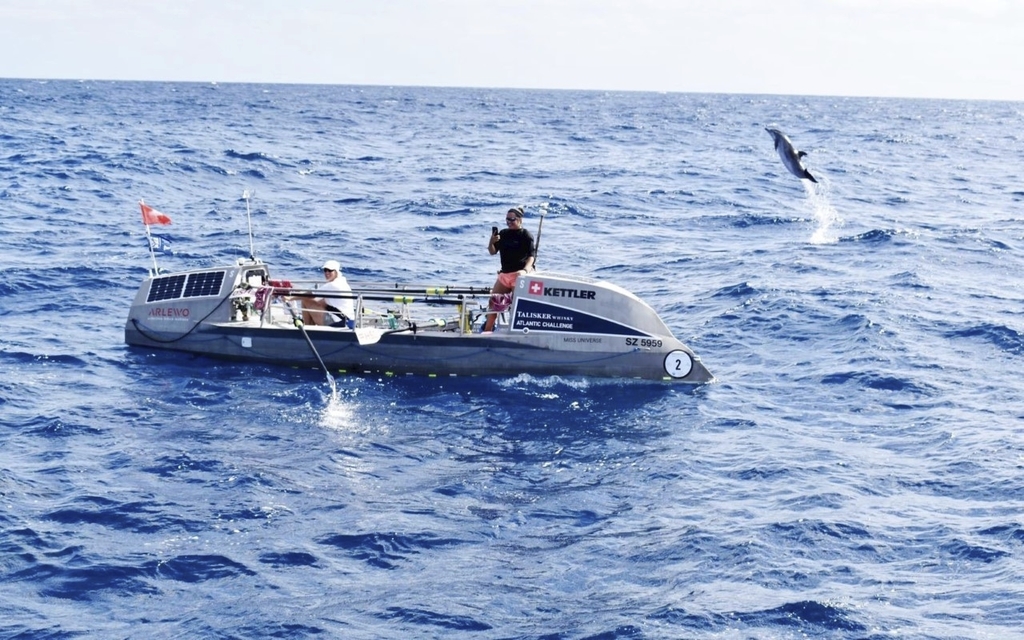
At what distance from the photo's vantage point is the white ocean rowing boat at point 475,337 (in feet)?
59.4

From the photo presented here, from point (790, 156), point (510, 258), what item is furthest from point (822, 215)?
point (510, 258)

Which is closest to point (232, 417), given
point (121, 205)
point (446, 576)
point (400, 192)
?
point (446, 576)

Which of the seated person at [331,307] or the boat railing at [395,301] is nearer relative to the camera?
the boat railing at [395,301]

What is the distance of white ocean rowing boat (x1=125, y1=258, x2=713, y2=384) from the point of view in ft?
59.4

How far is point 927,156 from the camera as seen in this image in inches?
2635

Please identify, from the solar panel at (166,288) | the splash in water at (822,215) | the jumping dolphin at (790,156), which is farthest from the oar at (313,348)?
the splash in water at (822,215)

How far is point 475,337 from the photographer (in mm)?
18219

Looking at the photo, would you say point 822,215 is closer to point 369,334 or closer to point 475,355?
point 475,355

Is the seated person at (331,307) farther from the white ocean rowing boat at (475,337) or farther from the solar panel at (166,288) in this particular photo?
the solar panel at (166,288)

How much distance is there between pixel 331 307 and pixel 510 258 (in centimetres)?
307

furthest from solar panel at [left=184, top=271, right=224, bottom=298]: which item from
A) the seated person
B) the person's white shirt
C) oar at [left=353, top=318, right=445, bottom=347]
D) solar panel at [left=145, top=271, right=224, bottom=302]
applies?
oar at [left=353, top=318, right=445, bottom=347]

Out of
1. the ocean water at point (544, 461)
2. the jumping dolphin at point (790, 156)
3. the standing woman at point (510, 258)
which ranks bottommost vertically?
the ocean water at point (544, 461)

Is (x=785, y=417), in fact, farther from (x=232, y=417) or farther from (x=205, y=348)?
(x=205, y=348)

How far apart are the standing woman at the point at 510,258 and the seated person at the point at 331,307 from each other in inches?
91.5
